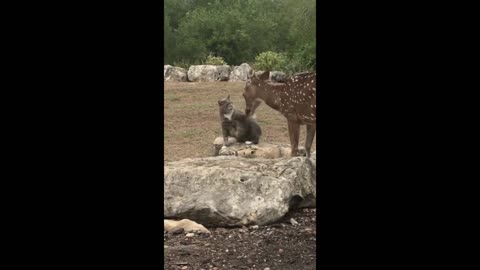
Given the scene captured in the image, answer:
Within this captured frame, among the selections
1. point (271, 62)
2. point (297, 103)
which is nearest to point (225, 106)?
point (297, 103)

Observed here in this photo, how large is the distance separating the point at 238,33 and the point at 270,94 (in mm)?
11615

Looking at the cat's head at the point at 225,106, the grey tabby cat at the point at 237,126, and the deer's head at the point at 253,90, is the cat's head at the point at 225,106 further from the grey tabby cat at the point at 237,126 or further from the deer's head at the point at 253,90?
the deer's head at the point at 253,90

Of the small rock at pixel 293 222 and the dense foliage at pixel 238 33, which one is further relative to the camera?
the dense foliage at pixel 238 33

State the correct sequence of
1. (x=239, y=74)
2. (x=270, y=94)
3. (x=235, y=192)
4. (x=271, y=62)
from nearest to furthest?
(x=235, y=192), (x=270, y=94), (x=239, y=74), (x=271, y=62)

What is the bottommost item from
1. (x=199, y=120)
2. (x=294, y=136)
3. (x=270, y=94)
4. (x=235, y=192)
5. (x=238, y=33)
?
(x=235, y=192)

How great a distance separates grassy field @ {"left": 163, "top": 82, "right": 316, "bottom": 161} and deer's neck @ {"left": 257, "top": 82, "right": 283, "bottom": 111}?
2.78ft

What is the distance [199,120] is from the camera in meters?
8.10

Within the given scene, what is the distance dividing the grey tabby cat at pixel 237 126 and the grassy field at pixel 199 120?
524 mm

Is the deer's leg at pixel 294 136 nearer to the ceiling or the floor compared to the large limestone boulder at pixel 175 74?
nearer to the floor

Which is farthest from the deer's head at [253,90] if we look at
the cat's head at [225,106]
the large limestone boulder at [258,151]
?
the large limestone boulder at [258,151]

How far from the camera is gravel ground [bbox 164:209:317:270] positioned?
2.73 metres

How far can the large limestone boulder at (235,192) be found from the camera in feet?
11.1

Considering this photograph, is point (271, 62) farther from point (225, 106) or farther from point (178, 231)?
point (178, 231)
